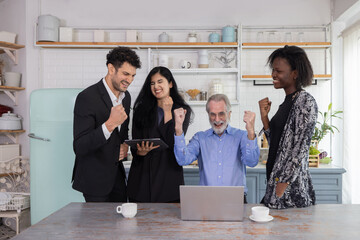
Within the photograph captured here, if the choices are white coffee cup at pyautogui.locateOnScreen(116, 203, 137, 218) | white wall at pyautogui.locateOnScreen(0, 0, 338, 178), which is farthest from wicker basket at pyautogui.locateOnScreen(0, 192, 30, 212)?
white coffee cup at pyautogui.locateOnScreen(116, 203, 137, 218)

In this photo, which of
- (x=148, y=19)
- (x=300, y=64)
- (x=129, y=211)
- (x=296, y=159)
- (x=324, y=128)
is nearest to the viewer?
(x=129, y=211)

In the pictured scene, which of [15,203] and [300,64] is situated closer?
[300,64]

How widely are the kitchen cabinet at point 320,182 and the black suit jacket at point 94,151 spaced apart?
5.25ft

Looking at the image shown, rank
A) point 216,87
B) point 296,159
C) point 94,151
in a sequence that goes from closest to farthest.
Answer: point 296,159 → point 94,151 → point 216,87

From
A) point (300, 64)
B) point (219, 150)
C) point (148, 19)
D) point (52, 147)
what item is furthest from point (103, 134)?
point (148, 19)

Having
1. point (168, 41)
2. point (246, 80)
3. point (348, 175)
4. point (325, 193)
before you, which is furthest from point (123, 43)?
point (348, 175)

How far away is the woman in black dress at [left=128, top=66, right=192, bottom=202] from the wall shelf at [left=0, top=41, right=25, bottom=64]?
264 cm

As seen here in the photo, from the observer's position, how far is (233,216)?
5.14ft

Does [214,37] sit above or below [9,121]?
above

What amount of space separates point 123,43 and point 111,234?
3.16 metres

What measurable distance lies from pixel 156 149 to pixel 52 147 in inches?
70.0

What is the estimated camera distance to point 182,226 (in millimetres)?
1500

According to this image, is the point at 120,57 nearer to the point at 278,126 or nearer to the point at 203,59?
the point at 278,126

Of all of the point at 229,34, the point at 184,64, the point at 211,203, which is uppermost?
the point at 229,34
